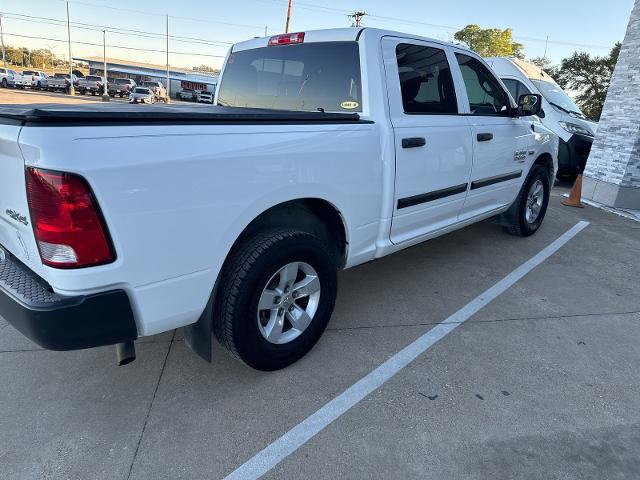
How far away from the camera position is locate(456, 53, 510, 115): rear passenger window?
399 cm

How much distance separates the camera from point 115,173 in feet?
5.63

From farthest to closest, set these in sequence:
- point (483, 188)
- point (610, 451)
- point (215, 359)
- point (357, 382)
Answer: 1. point (483, 188)
2. point (215, 359)
3. point (357, 382)
4. point (610, 451)

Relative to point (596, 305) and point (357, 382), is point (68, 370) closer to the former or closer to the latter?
point (357, 382)

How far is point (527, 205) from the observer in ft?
17.6

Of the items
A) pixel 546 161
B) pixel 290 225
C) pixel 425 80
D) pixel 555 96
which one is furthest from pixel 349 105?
pixel 555 96

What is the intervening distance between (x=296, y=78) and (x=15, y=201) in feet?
7.12

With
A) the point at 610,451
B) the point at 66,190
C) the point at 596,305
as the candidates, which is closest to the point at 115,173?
the point at 66,190

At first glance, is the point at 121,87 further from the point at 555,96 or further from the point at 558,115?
the point at 558,115

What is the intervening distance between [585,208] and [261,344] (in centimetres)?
726

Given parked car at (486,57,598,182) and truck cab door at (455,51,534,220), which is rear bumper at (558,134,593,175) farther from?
truck cab door at (455,51,534,220)

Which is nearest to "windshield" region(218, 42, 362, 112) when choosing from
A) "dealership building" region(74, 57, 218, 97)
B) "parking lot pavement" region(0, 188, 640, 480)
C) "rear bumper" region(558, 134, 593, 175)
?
"parking lot pavement" region(0, 188, 640, 480)

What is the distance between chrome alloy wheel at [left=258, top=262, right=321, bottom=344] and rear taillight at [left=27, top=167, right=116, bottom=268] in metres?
0.92

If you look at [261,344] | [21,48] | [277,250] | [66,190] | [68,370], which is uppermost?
Result: [21,48]

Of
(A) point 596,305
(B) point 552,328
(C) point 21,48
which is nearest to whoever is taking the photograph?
(B) point 552,328
